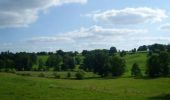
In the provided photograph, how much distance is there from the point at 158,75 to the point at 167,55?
8947mm

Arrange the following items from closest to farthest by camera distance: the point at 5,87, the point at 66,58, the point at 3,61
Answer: the point at 5,87
the point at 3,61
the point at 66,58

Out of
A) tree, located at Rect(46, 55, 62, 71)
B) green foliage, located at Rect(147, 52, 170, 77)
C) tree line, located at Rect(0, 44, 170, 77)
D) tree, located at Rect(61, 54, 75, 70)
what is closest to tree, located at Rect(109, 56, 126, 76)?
tree line, located at Rect(0, 44, 170, 77)

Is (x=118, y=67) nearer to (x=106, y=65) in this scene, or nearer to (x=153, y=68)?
(x=106, y=65)

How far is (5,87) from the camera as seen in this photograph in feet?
147

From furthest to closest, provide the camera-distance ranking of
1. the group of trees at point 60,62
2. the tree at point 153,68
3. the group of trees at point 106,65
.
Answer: the group of trees at point 60,62, the group of trees at point 106,65, the tree at point 153,68

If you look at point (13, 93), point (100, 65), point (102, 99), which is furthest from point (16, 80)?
point (100, 65)

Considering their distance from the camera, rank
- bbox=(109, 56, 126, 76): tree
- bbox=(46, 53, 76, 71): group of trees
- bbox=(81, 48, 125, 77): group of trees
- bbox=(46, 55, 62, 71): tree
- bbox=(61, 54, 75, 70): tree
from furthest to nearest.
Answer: bbox=(46, 55, 62, 71): tree, bbox=(46, 53, 76, 71): group of trees, bbox=(61, 54, 75, 70): tree, bbox=(81, 48, 125, 77): group of trees, bbox=(109, 56, 126, 76): tree

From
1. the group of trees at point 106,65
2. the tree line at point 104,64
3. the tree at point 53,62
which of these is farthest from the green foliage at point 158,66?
the tree at point 53,62

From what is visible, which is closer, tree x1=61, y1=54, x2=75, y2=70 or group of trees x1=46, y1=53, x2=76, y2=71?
tree x1=61, y1=54, x2=75, y2=70

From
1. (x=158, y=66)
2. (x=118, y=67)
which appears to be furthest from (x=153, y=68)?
(x=118, y=67)

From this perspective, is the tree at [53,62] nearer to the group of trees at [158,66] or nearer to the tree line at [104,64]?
the tree line at [104,64]

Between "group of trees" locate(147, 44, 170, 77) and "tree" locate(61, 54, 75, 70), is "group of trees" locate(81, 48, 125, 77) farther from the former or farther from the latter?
"tree" locate(61, 54, 75, 70)

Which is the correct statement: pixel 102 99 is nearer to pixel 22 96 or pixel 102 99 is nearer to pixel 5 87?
pixel 22 96

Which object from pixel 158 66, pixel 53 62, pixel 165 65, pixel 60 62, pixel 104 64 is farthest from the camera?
pixel 60 62
